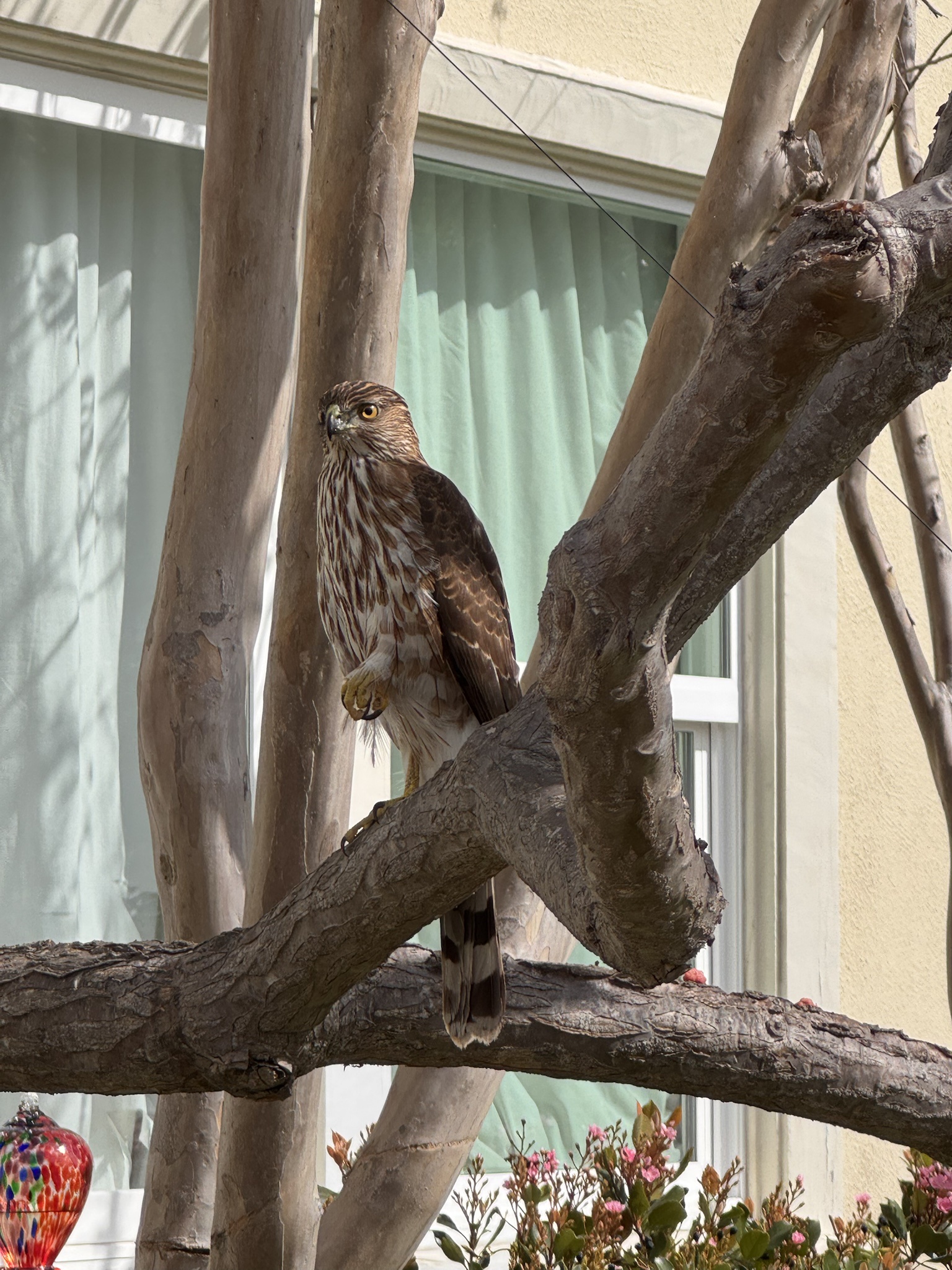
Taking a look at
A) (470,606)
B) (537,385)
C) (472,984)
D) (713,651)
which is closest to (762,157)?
(470,606)

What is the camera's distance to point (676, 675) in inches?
168

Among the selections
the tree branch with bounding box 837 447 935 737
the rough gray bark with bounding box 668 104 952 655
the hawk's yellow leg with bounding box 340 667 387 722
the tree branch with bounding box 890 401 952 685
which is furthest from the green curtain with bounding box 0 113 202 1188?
the rough gray bark with bounding box 668 104 952 655

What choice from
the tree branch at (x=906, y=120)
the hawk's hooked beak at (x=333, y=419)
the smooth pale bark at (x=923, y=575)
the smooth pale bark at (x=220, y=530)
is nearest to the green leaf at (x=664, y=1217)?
the smooth pale bark at (x=923, y=575)

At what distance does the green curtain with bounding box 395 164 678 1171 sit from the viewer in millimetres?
3977

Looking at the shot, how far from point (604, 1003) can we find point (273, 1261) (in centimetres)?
79

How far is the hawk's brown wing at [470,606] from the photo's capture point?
88.2 inches

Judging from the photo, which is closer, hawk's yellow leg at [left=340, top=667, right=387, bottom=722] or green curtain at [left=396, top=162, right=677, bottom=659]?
hawk's yellow leg at [left=340, top=667, right=387, bottom=722]

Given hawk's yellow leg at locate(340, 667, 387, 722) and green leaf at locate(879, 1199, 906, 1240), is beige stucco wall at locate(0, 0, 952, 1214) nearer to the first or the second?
green leaf at locate(879, 1199, 906, 1240)

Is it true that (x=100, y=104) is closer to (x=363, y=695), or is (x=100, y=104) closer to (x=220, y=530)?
(x=220, y=530)

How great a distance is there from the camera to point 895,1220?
346 centimetres

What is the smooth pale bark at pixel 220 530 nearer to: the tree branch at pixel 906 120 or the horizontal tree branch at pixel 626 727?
the horizontal tree branch at pixel 626 727

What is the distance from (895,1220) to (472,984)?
6.82 feet

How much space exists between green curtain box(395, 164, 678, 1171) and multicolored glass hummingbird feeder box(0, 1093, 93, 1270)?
5.30ft

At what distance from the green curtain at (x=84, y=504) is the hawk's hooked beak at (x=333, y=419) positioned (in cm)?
136
